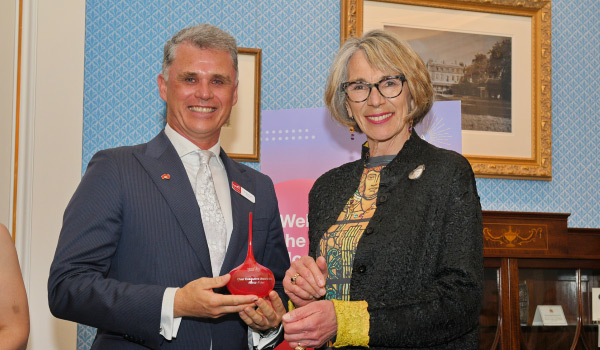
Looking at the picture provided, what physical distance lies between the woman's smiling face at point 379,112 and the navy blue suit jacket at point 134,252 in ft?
1.68

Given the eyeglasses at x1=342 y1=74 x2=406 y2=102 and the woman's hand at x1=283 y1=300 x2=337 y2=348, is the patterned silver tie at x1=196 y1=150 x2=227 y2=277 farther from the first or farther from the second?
the eyeglasses at x1=342 y1=74 x2=406 y2=102

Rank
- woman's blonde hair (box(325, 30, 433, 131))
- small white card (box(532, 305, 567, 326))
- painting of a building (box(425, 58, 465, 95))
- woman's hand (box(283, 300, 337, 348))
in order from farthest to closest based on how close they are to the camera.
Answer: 1. painting of a building (box(425, 58, 465, 95))
2. small white card (box(532, 305, 567, 326))
3. woman's blonde hair (box(325, 30, 433, 131))
4. woman's hand (box(283, 300, 337, 348))

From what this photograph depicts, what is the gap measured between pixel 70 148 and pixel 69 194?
0.25 metres

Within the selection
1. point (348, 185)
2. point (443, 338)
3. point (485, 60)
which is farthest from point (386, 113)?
point (485, 60)

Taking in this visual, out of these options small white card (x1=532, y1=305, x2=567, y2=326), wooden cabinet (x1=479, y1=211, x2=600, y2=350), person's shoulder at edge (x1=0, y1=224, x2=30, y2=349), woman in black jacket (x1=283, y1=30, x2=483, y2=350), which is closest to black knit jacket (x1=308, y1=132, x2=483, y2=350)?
woman in black jacket (x1=283, y1=30, x2=483, y2=350)

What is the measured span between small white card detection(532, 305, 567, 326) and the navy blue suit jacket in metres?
2.19

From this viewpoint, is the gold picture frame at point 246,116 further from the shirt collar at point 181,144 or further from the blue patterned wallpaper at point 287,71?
the shirt collar at point 181,144

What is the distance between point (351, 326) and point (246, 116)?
2.28 meters

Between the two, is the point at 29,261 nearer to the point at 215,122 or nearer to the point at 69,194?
the point at 69,194

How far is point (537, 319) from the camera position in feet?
12.2

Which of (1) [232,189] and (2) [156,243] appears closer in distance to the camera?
(2) [156,243]

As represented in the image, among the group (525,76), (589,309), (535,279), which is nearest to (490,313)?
(535,279)

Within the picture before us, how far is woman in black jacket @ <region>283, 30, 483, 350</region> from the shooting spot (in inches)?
71.0

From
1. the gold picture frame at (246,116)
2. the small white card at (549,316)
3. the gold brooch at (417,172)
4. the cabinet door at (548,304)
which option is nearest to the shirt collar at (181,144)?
the gold brooch at (417,172)
